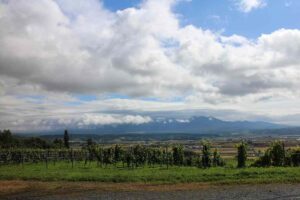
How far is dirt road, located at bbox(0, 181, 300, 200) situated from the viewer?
23.0m

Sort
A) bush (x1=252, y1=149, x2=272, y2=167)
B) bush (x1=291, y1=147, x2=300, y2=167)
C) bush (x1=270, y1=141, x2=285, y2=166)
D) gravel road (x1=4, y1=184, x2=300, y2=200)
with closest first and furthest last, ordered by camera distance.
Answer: gravel road (x1=4, y1=184, x2=300, y2=200)
bush (x1=291, y1=147, x2=300, y2=167)
bush (x1=270, y1=141, x2=285, y2=166)
bush (x1=252, y1=149, x2=272, y2=167)

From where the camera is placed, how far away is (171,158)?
5662 cm

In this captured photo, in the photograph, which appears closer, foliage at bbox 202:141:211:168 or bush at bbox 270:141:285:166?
bush at bbox 270:141:285:166

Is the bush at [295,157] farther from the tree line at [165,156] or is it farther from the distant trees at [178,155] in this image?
the distant trees at [178,155]

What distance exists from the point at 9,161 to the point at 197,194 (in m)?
56.4

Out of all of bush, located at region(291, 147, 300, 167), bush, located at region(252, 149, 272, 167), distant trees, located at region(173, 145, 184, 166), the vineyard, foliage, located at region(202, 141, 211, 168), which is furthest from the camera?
distant trees, located at region(173, 145, 184, 166)

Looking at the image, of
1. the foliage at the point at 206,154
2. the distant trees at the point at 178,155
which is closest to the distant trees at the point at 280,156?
the foliage at the point at 206,154

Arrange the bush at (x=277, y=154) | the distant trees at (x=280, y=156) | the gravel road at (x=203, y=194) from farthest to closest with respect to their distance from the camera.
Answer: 1. the bush at (x=277, y=154)
2. the distant trees at (x=280, y=156)
3. the gravel road at (x=203, y=194)

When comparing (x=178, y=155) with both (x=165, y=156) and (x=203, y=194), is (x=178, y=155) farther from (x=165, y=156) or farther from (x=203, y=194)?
(x=203, y=194)

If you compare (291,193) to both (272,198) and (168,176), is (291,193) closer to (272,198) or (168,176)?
(272,198)

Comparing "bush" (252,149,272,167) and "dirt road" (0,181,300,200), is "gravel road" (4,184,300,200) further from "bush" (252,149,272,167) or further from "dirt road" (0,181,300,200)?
"bush" (252,149,272,167)

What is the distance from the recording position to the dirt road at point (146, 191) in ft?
75.6

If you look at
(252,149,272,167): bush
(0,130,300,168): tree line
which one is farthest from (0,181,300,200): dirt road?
(252,149,272,167): bush

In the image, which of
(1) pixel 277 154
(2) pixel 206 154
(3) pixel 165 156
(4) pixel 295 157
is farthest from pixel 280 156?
(3) pixel 165 156
